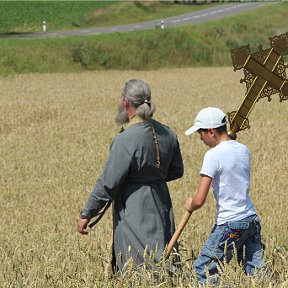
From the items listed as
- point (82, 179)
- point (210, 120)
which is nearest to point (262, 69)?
point (210, 120)

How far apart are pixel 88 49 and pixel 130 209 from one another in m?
24.7

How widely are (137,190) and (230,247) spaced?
2.40ft

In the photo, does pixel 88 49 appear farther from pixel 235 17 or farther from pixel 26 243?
pixel 26 243

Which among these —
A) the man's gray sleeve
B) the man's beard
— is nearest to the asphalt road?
the man's beard

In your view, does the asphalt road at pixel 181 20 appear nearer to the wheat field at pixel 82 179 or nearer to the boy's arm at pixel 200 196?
the wheat field at pixel 82 179

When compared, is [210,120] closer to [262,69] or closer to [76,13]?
[262,69]

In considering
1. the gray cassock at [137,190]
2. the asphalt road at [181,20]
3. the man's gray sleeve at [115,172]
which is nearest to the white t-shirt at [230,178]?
the gray cassock at [137,190]

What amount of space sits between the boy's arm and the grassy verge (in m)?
22.9

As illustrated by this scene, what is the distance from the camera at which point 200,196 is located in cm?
413

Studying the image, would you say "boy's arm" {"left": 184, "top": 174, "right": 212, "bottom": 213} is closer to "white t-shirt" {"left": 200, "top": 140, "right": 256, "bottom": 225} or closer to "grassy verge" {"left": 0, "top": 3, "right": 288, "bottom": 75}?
"white t-shirt" {"left": 200, "top": 140, "right": 256, "bottom": 225}

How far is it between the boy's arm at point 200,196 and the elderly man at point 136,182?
0.28 m

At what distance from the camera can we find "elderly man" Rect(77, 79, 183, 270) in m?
4.20

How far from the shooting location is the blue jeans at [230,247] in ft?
14.0

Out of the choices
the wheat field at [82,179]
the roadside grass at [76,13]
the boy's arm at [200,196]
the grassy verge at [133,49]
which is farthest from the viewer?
the roadside grass at [76,13]
